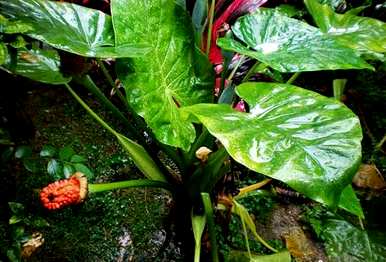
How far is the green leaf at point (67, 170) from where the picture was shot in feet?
3.34

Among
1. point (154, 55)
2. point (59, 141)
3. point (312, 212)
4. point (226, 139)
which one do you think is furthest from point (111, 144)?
point (226, 139)

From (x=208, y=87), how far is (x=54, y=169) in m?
0.51

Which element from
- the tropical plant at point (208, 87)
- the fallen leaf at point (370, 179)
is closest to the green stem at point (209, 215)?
the tropical plant at point (208, 87)

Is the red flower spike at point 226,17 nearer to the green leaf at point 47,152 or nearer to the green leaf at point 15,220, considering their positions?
the green leaf at point 47,152

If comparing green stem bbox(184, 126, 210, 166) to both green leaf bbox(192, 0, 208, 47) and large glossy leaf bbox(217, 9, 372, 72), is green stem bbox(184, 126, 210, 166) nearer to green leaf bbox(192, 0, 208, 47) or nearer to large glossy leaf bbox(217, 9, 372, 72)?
large glossy leaf bbox(217, 9, 372, 72)

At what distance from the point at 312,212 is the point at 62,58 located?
1056 mm

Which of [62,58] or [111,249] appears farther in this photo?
[111,249]

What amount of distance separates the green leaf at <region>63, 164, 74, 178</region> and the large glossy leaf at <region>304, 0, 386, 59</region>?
88 centimetres

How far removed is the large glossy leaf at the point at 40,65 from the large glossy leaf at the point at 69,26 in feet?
0.39

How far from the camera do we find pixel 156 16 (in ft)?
3.60

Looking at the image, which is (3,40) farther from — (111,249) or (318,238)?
(318,238)

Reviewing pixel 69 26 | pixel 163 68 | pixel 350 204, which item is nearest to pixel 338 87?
pixel 350 204

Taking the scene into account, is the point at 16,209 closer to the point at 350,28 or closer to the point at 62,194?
the point at 62,194

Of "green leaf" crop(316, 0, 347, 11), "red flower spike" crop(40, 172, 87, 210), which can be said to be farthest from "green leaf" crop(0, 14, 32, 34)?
"green leaf" crop(316, 0, 347, 11)
